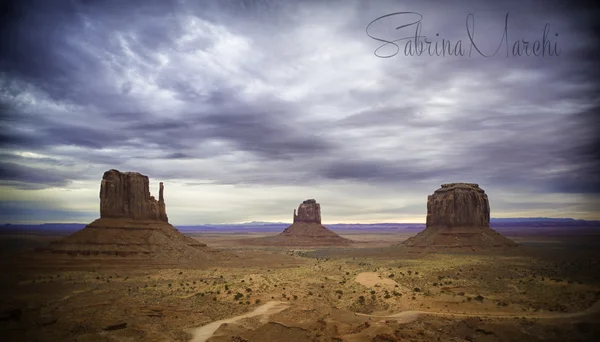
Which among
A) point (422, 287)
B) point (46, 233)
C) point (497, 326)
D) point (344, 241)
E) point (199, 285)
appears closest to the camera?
point (46, 233)

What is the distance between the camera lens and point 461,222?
9812 cm

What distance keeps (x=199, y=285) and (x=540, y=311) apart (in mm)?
37191

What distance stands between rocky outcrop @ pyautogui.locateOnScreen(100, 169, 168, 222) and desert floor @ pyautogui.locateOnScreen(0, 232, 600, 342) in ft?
56.3

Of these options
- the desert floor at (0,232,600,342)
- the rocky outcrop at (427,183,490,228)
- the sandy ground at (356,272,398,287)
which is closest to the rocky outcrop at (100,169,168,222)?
the desert floor at (0,232,600,342)

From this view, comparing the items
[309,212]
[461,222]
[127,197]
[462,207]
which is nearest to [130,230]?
[127,197]

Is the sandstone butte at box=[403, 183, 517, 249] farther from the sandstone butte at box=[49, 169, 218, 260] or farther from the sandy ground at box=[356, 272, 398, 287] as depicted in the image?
the sandstone butte at box=[49, 169, 218, 260]

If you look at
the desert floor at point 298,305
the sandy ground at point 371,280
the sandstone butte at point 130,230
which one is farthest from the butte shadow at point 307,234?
the desert floor at point 298,305

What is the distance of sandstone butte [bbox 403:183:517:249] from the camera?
93000 mm

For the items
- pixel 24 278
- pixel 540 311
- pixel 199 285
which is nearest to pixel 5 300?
pixel 24 278

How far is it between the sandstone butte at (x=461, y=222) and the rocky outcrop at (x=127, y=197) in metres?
70.9

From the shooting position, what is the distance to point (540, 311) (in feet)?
101

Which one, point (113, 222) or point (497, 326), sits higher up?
point (113, 222)

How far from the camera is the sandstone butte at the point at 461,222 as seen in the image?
93.0 meters

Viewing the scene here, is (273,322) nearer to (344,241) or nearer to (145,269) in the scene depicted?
(145,269)
